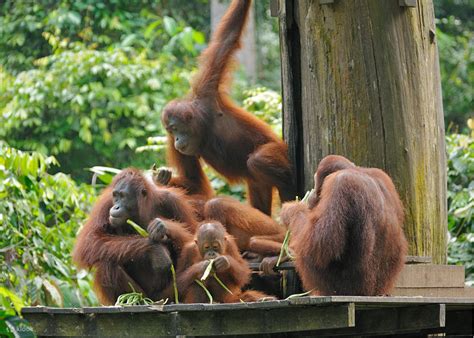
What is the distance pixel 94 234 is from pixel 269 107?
4502mm

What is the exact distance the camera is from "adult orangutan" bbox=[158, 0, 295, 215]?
251 inches

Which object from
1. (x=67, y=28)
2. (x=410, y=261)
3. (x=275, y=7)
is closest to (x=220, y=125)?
(x=275, y=7)

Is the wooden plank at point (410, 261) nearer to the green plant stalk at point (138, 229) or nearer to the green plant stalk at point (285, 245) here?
the green plant stalk at point (285, 245)

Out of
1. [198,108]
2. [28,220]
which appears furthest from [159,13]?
[198,108]

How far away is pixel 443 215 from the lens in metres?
5.67

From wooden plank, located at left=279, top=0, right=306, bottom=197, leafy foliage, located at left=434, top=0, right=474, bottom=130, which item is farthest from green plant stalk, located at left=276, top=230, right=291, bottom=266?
leafy foliage, located at left=434, top=0, right=474, bottom=130

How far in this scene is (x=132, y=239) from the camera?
555cm

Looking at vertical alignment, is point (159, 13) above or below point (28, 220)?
above

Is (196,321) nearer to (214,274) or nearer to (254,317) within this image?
(254,317)

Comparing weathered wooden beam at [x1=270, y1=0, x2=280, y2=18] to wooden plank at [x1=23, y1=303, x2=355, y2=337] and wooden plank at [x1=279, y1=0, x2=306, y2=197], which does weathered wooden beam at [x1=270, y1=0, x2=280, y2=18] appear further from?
wooden plank at [x1=23, y1=303, x2=355, y2=337]

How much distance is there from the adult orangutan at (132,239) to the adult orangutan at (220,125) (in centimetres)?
51

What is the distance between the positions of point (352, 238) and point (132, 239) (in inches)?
50.9

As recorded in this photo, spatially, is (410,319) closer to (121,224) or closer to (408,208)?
(408,208)

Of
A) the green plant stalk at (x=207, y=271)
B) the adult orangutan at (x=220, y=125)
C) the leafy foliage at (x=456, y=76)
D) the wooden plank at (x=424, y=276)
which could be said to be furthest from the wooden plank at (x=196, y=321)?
the leafy foliage at (x=456, y=76)
